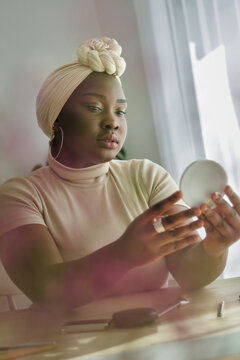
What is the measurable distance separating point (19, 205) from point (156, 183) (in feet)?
0.52

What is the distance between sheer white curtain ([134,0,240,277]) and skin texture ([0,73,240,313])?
18cm

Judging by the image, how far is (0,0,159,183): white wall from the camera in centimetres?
55

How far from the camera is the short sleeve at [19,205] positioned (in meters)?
0.44

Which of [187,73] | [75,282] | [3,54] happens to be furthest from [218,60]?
[75,282]

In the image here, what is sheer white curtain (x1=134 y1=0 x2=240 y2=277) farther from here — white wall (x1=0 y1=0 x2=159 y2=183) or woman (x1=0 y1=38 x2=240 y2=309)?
woman (x1=0 y1=38 x2=240 y2=309)

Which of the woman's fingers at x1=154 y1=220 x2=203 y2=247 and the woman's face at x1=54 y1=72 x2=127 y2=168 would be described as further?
the woman's face at x1=54 y1=72 x2=127 y2=168

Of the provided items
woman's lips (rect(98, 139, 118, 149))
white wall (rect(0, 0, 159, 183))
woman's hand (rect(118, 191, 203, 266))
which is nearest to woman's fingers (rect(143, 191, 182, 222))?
woman's hand (rect(118, 191, 203, 266))

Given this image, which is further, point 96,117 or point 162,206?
point 96,117

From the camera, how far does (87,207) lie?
0.47 m

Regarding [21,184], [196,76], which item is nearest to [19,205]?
[21,184]

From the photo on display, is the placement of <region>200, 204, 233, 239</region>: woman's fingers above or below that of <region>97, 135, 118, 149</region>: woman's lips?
below

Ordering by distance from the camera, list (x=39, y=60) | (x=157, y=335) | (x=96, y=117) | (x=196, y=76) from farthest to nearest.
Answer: (x=196, y=76) → (x=39, y=60) → (x=96, y=117) → (x=157, y=335)

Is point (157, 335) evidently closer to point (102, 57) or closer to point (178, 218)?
point (178, 218)

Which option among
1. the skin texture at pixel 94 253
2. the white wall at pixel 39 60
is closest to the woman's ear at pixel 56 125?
the skin texture at pixel 94 253
